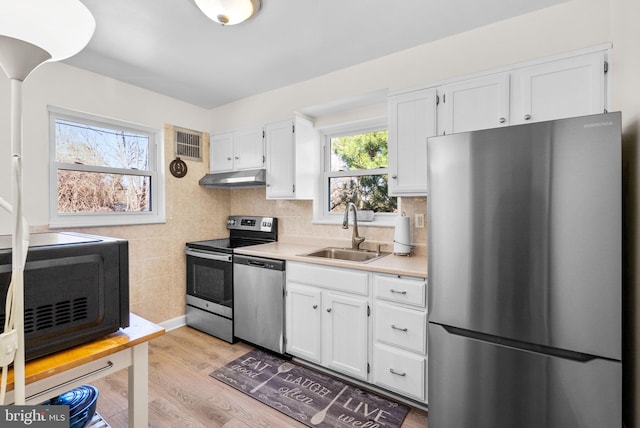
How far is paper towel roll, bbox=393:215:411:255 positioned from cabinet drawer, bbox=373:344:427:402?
754 millimetres

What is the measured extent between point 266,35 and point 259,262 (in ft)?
5.87

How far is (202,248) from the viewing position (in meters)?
3.06

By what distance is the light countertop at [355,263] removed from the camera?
1899 millimetres

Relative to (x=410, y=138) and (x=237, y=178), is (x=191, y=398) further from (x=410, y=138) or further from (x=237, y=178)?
(x=410, y=138)

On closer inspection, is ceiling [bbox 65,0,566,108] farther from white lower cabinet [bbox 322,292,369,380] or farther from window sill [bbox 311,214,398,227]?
white lower cabinet [bbox 322,292,369,380]

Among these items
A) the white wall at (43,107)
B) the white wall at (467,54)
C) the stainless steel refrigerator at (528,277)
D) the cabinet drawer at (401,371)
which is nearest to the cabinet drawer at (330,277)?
the cabinet drawer at (401,371)

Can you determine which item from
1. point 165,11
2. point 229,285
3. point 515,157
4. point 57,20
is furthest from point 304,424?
point 165,11

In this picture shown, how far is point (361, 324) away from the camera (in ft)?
6.77

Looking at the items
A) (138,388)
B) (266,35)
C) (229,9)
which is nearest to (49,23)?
(138,388)

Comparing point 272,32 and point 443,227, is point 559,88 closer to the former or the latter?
point 443,227

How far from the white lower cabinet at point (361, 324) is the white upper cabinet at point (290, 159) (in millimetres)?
861

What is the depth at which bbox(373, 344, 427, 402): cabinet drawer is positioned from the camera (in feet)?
→ 5.95

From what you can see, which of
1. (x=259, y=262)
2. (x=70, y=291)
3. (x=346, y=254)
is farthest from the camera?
(x=346, y=254)

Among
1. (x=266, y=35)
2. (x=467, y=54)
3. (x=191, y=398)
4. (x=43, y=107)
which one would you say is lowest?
(x=191, y=398)
